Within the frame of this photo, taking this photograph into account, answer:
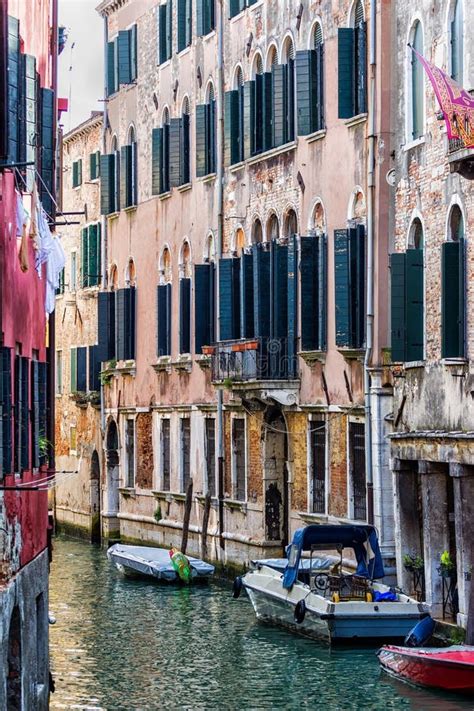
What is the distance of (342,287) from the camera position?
2922 cm

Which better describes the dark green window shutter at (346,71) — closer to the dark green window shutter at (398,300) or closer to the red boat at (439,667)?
the dark green window shutter at (398,300)

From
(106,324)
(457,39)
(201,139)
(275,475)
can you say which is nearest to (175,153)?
(201,139)

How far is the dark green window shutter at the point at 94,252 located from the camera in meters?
47.8

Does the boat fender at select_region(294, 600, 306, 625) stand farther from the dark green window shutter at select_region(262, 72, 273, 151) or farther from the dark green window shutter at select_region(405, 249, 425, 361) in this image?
the dark green window shutter at select_region(262, 72, 273, 151)

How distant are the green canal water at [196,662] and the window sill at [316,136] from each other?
7.62 metres

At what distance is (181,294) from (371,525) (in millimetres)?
12287

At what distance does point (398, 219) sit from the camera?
2766cm

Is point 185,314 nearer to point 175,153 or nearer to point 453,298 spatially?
point 175,153

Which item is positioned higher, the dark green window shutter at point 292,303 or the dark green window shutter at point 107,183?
the dark green window shutter at point 107,183

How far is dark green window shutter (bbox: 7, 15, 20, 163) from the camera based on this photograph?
16.3 meters

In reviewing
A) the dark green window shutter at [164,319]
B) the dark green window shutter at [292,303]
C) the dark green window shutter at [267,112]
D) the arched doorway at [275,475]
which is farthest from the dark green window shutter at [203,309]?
the dark green window shutter at [292,303]

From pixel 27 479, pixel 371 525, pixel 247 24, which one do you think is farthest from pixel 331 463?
pixel 27 479

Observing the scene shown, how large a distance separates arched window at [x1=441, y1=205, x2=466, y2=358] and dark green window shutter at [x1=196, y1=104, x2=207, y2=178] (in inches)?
539

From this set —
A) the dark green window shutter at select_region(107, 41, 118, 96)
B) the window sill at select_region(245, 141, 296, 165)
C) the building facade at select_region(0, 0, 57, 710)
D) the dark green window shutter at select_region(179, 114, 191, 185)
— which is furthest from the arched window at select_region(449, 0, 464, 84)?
the dark green window shutter at select_region(107, 41, 118, 96)
